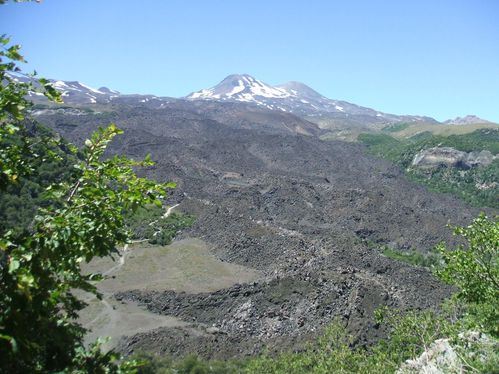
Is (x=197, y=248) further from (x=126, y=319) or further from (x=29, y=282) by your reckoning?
(x=29, y=282)

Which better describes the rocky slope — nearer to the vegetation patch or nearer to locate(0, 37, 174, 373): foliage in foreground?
the vegetation patch

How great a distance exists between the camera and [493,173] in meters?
93.0

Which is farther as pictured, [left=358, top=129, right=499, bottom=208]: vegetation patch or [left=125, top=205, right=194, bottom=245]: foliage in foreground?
[left=358, top=129, right=499, bottom=208]: vegetation patch

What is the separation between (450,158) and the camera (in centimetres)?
10219

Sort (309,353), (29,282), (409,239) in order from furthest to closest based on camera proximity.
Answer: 1. (409,239)
2. (309,353)
3. (29,282)

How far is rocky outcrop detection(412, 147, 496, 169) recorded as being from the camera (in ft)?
328

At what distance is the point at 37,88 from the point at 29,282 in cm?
207

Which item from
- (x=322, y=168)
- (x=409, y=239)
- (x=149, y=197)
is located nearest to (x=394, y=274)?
(x=409, y=239)

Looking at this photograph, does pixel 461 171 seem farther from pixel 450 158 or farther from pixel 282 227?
pixel 282 227

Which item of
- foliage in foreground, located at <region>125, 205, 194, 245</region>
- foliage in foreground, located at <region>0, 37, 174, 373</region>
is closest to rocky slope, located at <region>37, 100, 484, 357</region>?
foliage in foreground, located at <region>125, 205, 194, 245</region>

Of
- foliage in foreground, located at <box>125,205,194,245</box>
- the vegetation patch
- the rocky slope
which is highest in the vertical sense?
the vegetation patch

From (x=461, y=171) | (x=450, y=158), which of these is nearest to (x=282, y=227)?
(x=461, y=171)

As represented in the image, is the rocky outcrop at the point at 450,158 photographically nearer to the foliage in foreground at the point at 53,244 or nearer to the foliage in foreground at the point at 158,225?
the foliage in foreground at the point at 158,225

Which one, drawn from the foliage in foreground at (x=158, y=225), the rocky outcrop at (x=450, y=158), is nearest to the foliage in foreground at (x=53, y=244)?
the foliage in foreground at (x=158, y=225)
